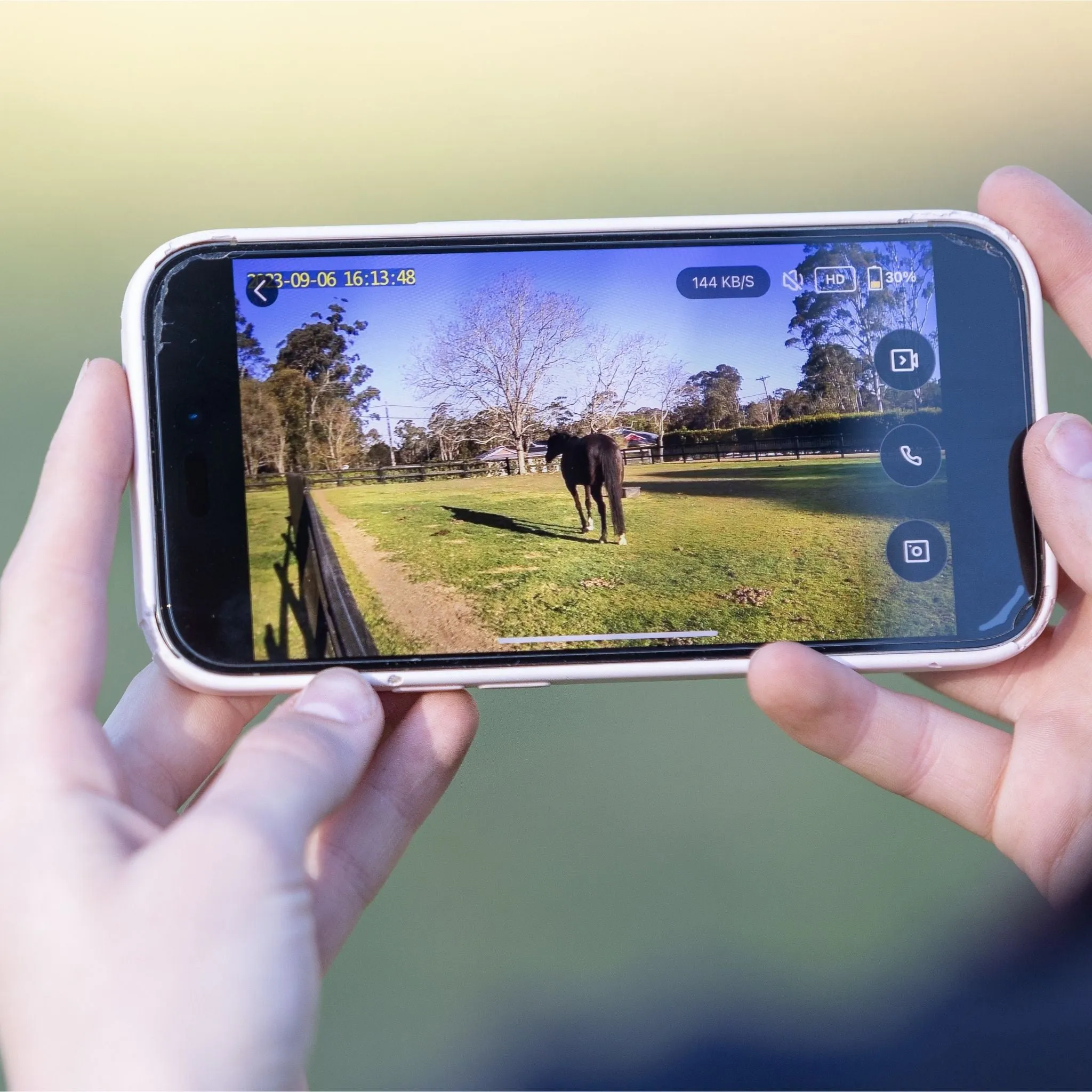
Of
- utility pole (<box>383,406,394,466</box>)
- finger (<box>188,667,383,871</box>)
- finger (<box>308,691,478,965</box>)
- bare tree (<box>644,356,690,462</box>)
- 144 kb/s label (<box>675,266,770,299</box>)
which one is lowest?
finger (<box>308,691,478,965</box>)

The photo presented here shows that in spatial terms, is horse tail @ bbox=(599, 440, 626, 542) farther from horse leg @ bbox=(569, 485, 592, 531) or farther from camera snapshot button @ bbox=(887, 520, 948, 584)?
camera snapshot button @ bbox=(887, 520, 948, 584)

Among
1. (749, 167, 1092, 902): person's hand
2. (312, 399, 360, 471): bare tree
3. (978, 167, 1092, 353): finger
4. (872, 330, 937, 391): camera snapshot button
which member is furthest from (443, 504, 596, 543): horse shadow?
(978, 167, 1092, 353): finger

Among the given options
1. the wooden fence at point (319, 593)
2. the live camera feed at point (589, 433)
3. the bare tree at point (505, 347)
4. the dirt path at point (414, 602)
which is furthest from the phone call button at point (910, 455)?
the wooden fence at point (319, 593)

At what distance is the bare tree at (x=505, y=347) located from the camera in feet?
2.52

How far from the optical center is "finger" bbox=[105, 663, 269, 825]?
742 mm

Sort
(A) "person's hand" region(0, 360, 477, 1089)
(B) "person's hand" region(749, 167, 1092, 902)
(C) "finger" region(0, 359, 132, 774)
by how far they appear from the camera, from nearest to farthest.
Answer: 1. (A) "person's hand" region(0, 360, 477, 1089)
2. (C) "finger" region(0, 359, 132, 774)
3. (B) "person's hand" region(749, 167, 1092, 902)

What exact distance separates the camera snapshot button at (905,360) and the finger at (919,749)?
0.30 m

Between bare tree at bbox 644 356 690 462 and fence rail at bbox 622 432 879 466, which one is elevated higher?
bare tree at bbox 644 356 690 462

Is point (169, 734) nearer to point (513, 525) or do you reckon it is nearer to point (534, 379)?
point (513, 525)

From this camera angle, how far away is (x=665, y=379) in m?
0.78

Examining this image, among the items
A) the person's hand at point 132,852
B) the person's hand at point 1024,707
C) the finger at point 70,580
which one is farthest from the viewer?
the person's hand at point 1024,707

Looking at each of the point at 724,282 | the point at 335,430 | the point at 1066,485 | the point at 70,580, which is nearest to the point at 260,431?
the point at 335,430

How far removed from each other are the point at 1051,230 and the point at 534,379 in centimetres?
54

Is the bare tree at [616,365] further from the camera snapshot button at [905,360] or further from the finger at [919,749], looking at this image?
the finger at [919,749]
